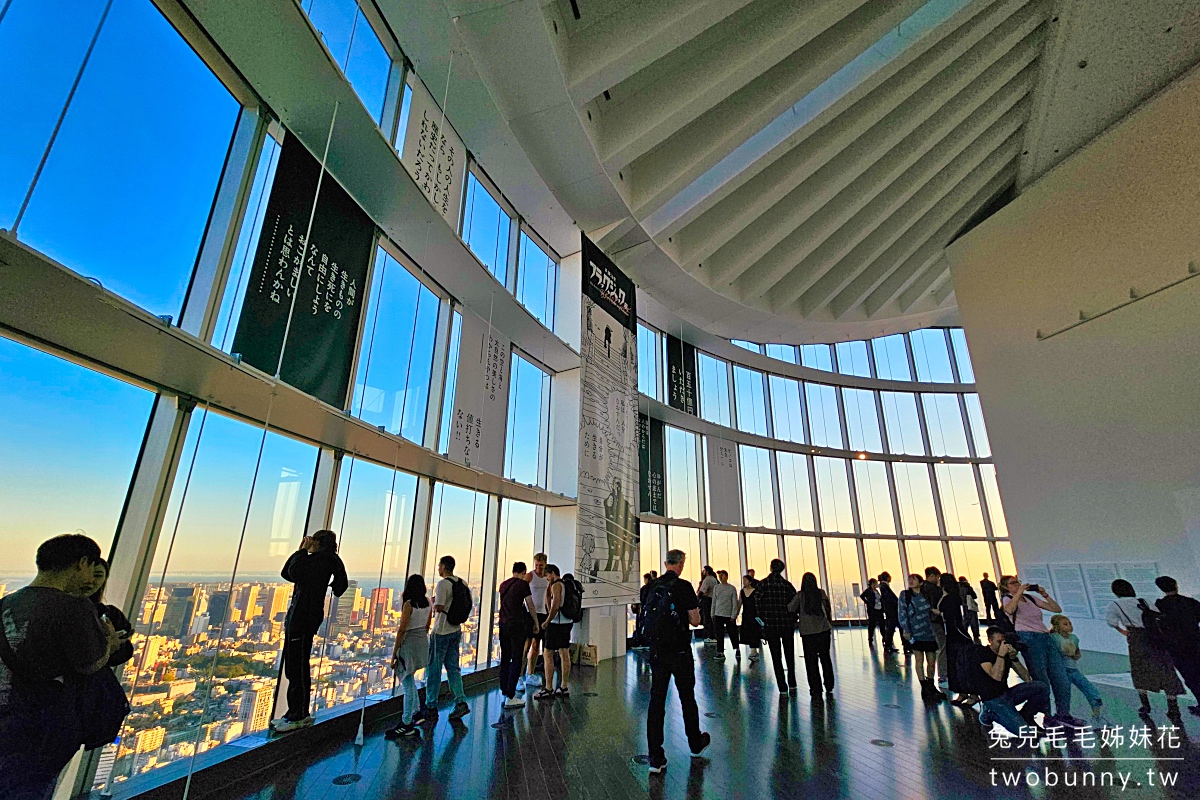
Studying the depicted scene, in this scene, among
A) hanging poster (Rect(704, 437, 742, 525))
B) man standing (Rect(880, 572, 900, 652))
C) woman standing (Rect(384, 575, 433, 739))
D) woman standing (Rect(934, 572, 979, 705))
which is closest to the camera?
woman standing (Rect(384, 575, 433, 739))

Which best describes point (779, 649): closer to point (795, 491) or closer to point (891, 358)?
point (795, 491)

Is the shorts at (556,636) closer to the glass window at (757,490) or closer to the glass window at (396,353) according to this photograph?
the glass window at (396,353)

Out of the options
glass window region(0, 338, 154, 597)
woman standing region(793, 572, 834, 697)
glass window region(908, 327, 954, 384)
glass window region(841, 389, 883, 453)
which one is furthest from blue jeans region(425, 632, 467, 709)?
glass window region(908, 327, 954, 384)

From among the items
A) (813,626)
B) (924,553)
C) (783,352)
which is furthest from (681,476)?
(924,553)

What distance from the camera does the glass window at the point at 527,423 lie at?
6801 mm

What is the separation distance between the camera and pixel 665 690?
3000 millimetres

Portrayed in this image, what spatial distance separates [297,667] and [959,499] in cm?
1583

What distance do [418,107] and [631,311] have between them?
482cm

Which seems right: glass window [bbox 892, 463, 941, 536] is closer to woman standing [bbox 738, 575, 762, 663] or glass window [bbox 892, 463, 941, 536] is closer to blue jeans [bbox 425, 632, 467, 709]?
woman standing [bbox 738, 575, 762, 663]

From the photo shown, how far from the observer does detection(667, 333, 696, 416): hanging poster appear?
11125 mm

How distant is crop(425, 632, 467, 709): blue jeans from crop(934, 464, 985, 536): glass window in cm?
1405

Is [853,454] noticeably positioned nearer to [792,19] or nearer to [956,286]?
[956,286]

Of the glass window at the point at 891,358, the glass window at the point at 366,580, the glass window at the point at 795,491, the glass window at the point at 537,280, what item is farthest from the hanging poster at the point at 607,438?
the glass window at the point at 891,358

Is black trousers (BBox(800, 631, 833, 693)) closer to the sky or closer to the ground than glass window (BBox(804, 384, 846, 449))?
closer to the ground
